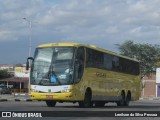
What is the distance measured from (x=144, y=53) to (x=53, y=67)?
6223 centimetres

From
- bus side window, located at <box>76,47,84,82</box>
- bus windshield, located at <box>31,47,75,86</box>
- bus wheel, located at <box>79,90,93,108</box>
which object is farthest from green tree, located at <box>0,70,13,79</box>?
bus side window, located at <box>76,47,84,82</box>

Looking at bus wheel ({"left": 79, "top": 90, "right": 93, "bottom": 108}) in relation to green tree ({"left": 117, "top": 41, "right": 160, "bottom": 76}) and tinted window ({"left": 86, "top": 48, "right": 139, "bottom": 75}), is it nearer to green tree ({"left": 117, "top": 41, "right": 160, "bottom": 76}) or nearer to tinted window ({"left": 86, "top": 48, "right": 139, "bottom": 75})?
tinted window ({"left": 86, "top": 48, "right": 139, "bottom": 75})

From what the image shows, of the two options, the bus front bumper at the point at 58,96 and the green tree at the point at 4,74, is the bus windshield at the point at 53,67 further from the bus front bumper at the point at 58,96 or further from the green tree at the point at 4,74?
the green tree at the point at 4,74

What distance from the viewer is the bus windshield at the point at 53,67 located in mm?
24281

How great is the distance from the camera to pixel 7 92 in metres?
78.7

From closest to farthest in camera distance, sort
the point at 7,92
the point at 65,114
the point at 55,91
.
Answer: the point at 65,114, the point at 55,91, the point at 7,92

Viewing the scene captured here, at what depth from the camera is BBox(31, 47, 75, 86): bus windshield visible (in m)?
24.3

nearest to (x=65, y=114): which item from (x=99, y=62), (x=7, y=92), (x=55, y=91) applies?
(x=55, y=91)

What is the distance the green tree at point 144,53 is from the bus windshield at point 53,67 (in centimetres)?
6094

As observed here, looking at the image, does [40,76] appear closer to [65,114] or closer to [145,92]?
[65,114]

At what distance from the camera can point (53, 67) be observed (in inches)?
960

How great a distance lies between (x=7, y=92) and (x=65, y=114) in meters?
68.3

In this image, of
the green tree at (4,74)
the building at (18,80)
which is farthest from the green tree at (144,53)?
the green tree at (4,74)

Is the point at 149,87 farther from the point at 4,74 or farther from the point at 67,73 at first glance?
the point at 67,73
